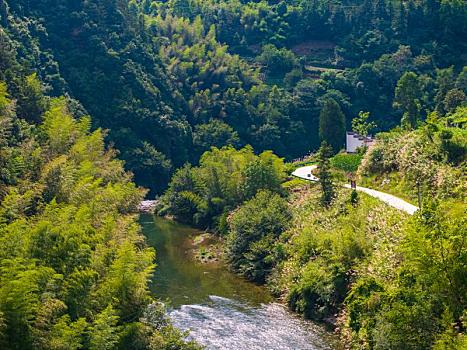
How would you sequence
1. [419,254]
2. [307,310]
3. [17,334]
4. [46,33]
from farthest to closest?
[46,33], [307,310], [419,254], [17,334]

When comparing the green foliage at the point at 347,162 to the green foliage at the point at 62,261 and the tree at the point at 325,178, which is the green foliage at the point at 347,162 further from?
the green foliage at the point at 62,261

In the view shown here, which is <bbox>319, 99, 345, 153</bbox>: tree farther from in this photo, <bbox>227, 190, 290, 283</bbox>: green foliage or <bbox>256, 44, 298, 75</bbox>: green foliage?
<bbox>256, 44, 298, 75</bbox>: green foliage

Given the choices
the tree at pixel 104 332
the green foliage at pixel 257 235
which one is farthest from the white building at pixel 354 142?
the tree at pixel 104 332

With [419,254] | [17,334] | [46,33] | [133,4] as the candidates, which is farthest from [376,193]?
[133,4]

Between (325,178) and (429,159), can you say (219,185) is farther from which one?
(429,159)

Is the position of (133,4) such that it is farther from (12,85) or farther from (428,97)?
(12,85)

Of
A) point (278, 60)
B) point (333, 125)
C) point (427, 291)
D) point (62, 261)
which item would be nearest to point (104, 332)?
point (62, 261)
